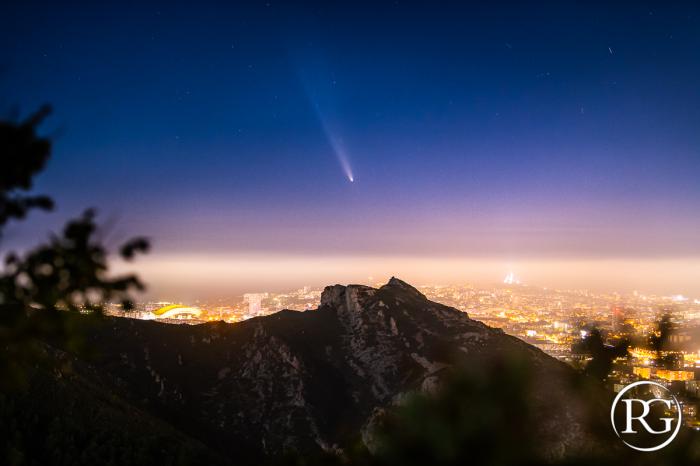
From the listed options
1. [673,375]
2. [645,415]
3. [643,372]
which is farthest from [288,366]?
[645,415]

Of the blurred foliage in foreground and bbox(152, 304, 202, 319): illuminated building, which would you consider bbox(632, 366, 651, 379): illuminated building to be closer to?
the blurred foliage in foreground

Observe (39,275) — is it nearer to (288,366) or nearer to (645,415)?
(645,415)

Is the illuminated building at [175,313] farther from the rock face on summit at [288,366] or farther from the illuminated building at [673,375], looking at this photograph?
the illuminated building at [673,375]

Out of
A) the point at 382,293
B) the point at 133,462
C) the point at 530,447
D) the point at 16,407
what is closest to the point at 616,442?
the point at 530,447

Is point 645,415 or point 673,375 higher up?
point 673,375

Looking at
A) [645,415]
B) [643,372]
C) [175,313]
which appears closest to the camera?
[645,415]

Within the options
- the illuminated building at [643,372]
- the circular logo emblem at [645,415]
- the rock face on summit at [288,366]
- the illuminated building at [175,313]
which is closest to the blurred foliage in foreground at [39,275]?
the circular logo emblem at [645,415]
